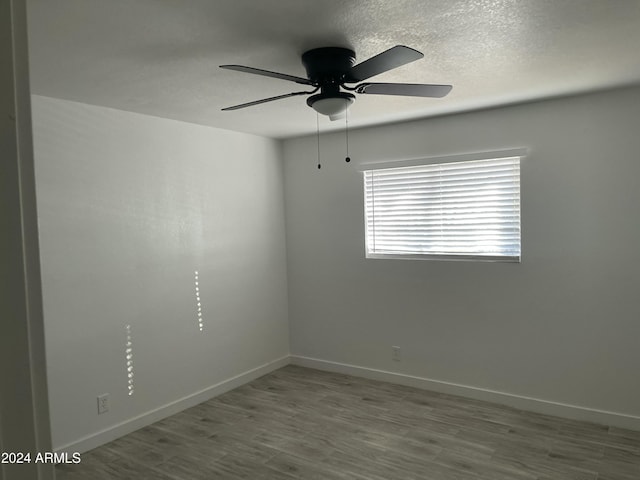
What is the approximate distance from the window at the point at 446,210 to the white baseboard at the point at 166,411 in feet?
5.48

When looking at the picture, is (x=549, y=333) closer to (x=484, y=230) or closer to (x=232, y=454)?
(x=484, y=230)

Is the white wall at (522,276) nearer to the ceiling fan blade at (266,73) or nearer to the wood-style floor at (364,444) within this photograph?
the wood-style floor at (364,444)

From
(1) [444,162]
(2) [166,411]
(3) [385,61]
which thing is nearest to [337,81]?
(3) [385,61]

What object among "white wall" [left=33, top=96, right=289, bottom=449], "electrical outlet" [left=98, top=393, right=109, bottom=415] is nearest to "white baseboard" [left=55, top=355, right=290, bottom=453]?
"white wall" [left=33, top=96, right=289, bottom=449]

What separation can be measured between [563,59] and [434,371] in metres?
2.82

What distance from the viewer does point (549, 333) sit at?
3.71 meters

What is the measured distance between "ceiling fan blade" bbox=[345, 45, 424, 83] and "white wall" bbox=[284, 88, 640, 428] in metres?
2.06

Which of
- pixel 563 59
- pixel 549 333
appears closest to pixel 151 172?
pixel 563 59

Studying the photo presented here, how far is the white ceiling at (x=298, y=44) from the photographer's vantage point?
1.89 metres

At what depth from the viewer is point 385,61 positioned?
6.60ft

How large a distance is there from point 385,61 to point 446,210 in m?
2.36

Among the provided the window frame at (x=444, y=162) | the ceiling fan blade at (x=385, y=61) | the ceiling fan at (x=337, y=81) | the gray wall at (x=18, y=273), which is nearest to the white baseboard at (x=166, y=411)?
the window frame at (x=444, y=162)

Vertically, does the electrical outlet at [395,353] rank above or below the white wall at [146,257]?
below

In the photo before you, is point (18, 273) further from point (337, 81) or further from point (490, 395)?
point (490, 395)
